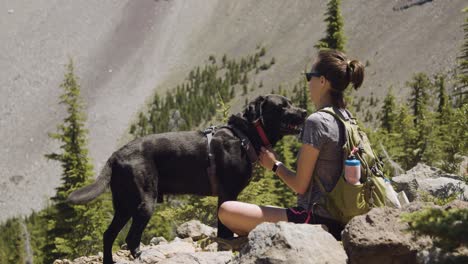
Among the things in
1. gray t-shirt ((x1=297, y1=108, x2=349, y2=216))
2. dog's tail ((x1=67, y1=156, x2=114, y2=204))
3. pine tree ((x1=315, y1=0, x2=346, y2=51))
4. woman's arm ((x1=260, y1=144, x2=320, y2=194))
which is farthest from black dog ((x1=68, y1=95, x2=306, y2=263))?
pine tree ((x1=315, y1=0, x2=346, y2=51))

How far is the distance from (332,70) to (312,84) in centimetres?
25

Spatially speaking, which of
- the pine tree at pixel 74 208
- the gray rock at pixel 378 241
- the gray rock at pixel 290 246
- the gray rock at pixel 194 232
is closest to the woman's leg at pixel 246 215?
the gray rock at pixel 290 246

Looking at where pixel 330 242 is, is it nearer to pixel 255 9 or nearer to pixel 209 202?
pixel 209 202

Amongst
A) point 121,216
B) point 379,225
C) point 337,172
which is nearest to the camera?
point 379,225

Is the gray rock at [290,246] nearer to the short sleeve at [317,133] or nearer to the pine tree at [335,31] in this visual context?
the short sleeve at [317,133]

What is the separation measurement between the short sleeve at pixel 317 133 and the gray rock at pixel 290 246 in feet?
2.70

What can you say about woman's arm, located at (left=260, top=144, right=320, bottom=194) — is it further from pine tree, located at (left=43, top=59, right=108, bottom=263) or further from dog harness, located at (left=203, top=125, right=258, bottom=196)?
pine tree, located at (left=43, top=59, right=108, bottom=263)

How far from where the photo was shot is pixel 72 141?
22469 mm

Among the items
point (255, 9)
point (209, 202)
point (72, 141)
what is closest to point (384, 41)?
point (255, 9)

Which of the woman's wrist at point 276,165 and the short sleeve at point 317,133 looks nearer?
the short sleeve at point 317,133

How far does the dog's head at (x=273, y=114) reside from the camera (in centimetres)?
676

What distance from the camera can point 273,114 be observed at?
22.3 feet

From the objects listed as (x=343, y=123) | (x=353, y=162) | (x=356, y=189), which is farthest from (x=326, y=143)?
(x=356, y=189)

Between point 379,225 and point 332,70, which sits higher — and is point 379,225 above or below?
below
